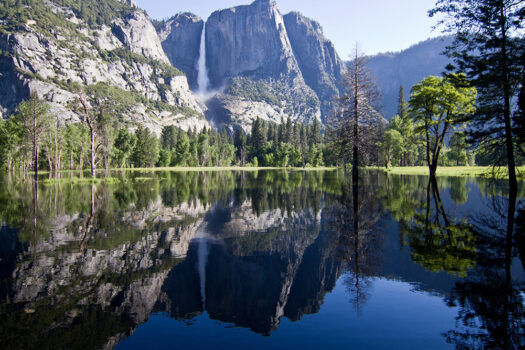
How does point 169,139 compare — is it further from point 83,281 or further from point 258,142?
point 83,281

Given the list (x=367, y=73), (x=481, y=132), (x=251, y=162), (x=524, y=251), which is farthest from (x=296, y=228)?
(x=251, y=162)

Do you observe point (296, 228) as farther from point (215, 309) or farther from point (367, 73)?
point (367, 73)

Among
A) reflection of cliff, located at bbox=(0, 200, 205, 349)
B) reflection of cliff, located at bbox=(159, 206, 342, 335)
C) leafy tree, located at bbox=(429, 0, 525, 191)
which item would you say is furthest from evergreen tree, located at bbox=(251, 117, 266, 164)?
reflection of cliff, located at bbox=(159, 206, 342, 335)

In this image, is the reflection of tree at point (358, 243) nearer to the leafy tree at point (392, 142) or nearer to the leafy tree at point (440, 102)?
the leafy tree at point (440, 102)

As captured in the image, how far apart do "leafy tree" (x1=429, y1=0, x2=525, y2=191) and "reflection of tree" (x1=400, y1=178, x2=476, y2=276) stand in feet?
29.0

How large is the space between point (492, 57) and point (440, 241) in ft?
54.0

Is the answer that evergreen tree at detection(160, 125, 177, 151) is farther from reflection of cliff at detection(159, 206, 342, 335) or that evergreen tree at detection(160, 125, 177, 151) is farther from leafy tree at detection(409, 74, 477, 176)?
reflection of cliff at detection(159, 206, 342, 335)

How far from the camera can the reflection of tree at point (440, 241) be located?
884 centimetres

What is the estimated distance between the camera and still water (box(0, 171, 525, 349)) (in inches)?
223

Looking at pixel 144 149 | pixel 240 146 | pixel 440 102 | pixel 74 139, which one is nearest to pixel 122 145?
pixel 144 149

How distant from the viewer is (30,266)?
8.97 meters

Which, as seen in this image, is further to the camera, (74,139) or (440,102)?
(74,139)

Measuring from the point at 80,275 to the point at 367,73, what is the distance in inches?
1392

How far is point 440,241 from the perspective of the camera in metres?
11.2
